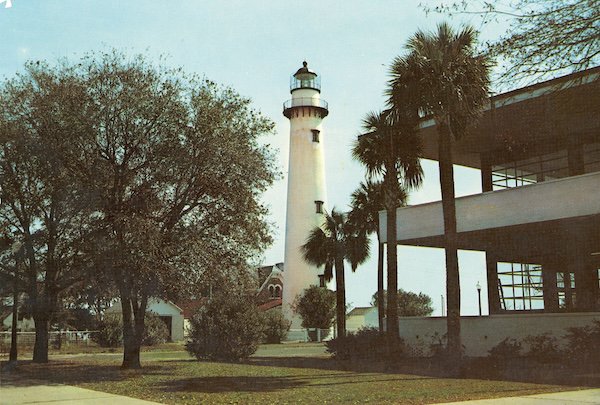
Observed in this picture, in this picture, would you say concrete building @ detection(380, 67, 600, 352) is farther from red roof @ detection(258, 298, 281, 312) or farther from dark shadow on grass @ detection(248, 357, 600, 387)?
red roof @ detection(258, 298, 281, 312)

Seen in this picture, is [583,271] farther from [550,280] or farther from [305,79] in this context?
[305,79]

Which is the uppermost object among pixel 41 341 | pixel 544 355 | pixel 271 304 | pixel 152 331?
pixel 271 304

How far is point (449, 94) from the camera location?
2128 cm

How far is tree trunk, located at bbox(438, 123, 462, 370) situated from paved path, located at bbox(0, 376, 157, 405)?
10383 millimetres

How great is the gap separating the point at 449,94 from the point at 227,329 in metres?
14.5

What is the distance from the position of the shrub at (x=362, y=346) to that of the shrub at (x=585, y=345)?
253 inches

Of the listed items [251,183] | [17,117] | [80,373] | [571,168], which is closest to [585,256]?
[571,168]

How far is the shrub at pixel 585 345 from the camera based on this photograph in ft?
71.6

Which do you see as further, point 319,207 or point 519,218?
point 319,207

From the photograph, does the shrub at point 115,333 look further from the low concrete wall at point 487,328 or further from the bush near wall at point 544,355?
the bush near wall at point 544,355

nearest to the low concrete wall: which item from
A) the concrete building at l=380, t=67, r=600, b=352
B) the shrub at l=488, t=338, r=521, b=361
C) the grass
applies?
the concrete building at l=380, t=67, r=600, b=352

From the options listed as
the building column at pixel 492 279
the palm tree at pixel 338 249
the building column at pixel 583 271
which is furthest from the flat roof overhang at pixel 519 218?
the palm tree at pixel 338 249

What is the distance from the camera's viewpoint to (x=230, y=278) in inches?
964

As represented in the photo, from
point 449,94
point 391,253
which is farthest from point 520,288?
point 449,94
